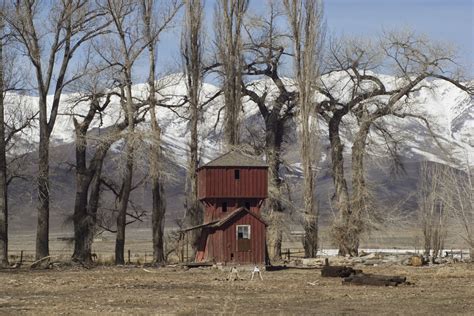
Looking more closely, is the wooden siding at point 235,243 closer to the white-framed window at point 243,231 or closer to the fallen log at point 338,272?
the white-framed window at point 243,231

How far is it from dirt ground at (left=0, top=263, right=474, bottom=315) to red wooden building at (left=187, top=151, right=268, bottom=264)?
4.74 meters

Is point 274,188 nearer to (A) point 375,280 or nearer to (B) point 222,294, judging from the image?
(A) point 375,280

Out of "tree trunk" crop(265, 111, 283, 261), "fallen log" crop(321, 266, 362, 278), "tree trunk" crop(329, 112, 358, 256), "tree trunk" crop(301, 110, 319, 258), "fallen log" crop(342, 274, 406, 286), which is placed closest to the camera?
"fallen log" crop(342, 274, 406, 286)

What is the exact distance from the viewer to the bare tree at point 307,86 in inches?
2303

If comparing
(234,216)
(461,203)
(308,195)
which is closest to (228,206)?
(234,216)

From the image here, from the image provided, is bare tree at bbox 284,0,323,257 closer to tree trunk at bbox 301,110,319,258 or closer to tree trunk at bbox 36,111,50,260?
tree trunk at bbox 301,110,319,258

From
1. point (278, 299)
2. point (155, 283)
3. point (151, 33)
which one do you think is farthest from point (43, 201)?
point (278, 299)

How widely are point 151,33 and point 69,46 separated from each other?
5352 mm

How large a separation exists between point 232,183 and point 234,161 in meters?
1.26

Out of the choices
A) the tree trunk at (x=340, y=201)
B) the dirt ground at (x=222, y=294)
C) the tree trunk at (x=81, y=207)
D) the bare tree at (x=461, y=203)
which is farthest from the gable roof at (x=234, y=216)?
the bare tree at (x=461, y=203)

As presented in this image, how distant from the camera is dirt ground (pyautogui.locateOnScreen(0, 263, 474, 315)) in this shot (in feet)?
88.5

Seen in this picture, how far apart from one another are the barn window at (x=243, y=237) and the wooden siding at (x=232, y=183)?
2.05 metres

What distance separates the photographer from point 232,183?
2092 inches

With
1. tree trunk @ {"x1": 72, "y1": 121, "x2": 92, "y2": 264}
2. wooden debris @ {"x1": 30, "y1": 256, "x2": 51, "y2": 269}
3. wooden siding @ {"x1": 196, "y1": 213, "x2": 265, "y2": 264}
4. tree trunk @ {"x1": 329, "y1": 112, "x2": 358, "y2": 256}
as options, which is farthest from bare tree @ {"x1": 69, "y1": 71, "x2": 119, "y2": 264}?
tree trunk @ {"x1": 329, "y1": 112, "x2": 358, "y2": 256}
